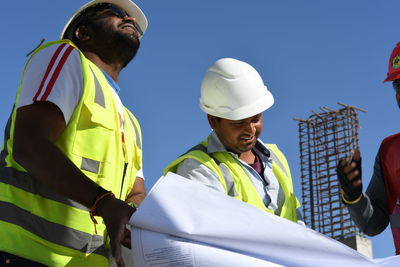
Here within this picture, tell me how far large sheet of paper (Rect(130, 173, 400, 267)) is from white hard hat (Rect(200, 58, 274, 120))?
1241 millimetres

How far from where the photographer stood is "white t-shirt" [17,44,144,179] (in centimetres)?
221

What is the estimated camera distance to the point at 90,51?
3.04 m

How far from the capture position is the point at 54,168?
194 centimetres

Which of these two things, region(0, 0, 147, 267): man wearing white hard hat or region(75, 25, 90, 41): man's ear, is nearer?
region(0, 0, 147, 267): man wearing white hard hat

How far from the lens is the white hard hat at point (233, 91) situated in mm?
3100

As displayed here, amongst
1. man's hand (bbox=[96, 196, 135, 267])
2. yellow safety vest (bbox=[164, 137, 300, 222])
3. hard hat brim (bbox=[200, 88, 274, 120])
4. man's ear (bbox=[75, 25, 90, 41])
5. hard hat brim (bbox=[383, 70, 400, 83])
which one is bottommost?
yellow safety vest (bbox=[164, 137, 300, 222])

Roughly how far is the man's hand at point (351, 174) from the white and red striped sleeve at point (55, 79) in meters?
1.19

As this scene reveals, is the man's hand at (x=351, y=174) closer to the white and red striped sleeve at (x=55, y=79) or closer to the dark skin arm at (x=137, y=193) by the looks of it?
the dark skin arm at (x=137, y=193)

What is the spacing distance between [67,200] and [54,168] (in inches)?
13.8

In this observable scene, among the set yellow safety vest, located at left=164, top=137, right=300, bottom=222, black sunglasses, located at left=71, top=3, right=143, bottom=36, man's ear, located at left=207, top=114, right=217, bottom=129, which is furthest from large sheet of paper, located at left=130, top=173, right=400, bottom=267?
black sunglasses, located at left=71, top=3, right=143, bottom=36

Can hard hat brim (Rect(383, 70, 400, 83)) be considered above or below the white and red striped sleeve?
above

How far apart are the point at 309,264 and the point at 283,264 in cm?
7

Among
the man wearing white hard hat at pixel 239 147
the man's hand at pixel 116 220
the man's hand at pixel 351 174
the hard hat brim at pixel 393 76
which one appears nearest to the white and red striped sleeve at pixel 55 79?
the man's hand at pixel 116 220

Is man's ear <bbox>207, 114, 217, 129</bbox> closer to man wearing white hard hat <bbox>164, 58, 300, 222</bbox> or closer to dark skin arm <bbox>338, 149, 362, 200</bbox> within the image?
man wearing white hard hat <bbox>164, 58, 300, 222</bbox>
